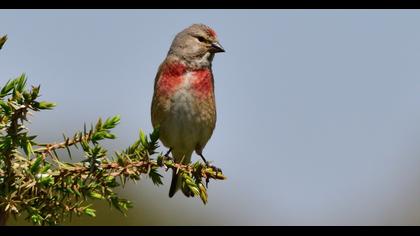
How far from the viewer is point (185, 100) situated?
6.14 metres

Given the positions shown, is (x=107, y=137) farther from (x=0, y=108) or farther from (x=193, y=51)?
(x=193, y=51)

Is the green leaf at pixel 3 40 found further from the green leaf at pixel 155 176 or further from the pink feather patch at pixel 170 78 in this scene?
the pink feather patch at pixel 170 78

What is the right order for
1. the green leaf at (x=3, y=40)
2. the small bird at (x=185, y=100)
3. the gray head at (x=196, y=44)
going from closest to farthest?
the green leaf at (x=3, y=40) < the small bird at (x=185, y=100) < the gray head at (x=196, y=44)

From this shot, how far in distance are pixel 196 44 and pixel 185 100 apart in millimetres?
815

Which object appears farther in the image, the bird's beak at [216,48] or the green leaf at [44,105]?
the bird's beak at [216,48]

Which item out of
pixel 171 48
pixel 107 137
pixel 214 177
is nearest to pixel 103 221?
pixel 171 48

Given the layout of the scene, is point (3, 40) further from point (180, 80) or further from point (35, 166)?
point (180, 80)

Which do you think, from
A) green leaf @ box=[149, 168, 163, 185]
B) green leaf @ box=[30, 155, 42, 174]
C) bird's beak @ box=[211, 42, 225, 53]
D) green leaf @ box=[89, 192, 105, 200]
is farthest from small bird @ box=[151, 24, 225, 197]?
green leaf @ box=[30, 155, 42, 174]

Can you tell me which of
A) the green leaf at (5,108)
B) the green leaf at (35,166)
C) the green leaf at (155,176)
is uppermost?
the green leaf at (5,108)

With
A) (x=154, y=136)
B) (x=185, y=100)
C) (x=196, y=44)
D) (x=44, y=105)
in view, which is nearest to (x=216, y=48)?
(x=196, y=44)

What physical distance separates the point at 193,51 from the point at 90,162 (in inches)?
144

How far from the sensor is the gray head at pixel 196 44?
6.63 metres

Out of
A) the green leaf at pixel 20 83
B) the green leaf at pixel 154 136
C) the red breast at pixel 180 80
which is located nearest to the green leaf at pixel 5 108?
the green leaf at pixel 20 83
